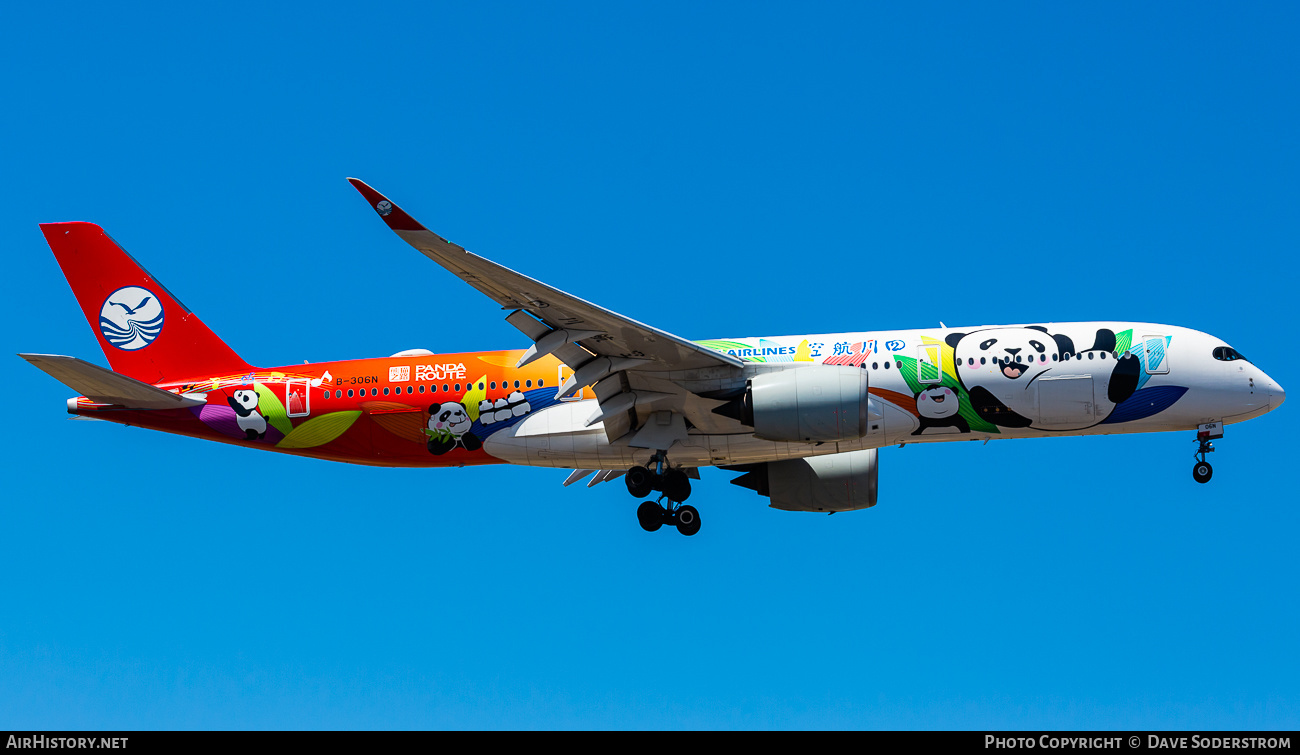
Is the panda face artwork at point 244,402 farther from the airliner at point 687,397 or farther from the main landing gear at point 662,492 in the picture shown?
the main landing gear at point 662,492

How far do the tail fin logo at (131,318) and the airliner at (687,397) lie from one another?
5.56 ft

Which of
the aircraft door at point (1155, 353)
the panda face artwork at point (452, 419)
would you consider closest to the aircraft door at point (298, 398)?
the panda face artwork at point (452, 419)

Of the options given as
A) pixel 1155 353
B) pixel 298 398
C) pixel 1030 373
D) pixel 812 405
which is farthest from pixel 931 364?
pixel 298 398

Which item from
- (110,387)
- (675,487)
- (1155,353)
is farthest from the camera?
(110,387)

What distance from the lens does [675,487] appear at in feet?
90.9

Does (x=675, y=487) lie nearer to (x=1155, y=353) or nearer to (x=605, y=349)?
(x=605, y=349)

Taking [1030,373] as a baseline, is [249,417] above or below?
below

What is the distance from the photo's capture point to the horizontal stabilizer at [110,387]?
26781mm

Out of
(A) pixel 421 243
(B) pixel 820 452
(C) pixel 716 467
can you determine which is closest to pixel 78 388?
(A) pixel 421 243

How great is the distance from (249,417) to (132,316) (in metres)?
4.68

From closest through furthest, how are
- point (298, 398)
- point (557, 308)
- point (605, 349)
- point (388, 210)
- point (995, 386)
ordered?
point (388, 210)
point (557, 308)
point (605, 349)
point (995, 386)
point (298, 398)

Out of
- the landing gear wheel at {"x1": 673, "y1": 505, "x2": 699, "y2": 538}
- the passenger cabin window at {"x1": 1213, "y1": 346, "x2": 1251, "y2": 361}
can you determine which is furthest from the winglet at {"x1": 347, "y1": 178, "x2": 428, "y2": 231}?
the passenger cabin window at {"x1": 1213, "y1": 346, "x2": 1251, "y2": 361}

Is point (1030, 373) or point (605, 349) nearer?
point (605, 349)

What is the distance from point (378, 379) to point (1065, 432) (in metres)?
14.8
